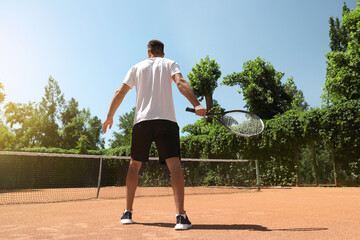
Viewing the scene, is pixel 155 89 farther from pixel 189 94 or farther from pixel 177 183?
pixel 177 183

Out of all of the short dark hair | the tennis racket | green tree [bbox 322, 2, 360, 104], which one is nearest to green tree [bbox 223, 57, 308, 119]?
green tree [bbox 322, 2, 360, 104]

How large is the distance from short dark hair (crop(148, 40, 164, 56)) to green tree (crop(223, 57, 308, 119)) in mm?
20750

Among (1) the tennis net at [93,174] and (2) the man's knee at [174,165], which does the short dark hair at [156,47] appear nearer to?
(2) the man's knee at [174,165]

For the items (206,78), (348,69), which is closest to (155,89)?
(348,69)

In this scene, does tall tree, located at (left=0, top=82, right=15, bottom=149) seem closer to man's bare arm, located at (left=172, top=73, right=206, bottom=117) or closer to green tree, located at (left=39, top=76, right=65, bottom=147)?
green tree, located at (left=39, top=76, right=65, bottom=147)

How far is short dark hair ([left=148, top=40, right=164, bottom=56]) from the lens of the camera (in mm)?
3379

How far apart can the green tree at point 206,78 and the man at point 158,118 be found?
77.3 ft

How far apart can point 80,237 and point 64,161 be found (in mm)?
19052

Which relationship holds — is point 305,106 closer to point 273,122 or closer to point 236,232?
point 273,122

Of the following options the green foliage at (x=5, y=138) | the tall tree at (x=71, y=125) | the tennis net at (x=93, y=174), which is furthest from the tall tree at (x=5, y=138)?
the tennis net at (x=93, y=174)

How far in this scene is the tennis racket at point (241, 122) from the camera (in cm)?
417

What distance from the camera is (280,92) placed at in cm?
2427

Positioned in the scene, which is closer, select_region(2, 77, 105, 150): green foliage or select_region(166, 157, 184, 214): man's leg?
select_region(166, 157, 184, 214): man's leg

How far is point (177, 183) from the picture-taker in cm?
288
